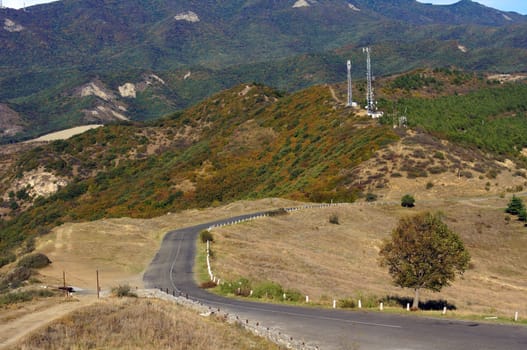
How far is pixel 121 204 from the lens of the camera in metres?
106

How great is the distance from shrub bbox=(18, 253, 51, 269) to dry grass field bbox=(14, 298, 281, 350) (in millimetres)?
19031

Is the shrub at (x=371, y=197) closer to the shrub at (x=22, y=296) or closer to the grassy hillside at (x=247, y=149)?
the grassy hillside at (x=247, y=149)

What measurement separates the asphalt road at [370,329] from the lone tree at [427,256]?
592 centimetres

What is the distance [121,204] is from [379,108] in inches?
2052

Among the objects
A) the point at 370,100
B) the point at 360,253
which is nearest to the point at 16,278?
the point at 360,253

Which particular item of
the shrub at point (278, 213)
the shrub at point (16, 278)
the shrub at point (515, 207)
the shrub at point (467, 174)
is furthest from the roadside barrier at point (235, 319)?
the shrub at point (467, 174)

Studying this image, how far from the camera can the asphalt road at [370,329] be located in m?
23.2

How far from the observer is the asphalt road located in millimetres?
23234

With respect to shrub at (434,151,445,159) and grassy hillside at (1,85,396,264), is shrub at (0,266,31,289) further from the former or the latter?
shrub at (434,151,445,159)

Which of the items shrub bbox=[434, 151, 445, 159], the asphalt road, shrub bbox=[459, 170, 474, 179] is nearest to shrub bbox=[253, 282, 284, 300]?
the asphalt road

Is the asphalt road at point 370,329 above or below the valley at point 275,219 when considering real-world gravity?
below

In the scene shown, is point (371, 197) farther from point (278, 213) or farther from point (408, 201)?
point (278, 213)

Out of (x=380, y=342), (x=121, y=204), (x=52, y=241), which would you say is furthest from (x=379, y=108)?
(x=380, y=342)

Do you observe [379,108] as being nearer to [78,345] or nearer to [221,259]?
[221,259]
